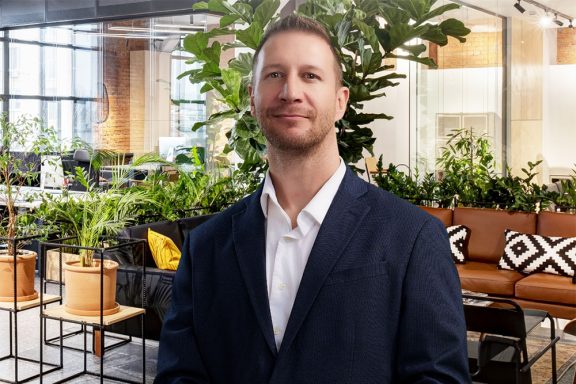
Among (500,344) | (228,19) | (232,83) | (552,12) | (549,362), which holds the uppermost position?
(552,12)

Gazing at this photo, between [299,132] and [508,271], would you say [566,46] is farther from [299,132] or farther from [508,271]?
[299,132]

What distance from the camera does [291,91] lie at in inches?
51.4

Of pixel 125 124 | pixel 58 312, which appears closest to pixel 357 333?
pixel 58 312

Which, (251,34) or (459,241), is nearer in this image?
(251,34)

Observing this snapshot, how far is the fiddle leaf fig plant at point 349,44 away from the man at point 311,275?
2344 millimetres

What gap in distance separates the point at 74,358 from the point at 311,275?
4.81 m

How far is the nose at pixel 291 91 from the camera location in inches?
51.4

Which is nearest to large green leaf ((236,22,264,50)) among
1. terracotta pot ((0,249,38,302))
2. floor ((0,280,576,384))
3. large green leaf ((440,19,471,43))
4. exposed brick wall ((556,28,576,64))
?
large green leaf ((440,19,471,43))

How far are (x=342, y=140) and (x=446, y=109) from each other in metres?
6.16

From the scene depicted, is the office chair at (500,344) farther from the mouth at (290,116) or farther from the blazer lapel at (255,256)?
the mouth at (290,116)

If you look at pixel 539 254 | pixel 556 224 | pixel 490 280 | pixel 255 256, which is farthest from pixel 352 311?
pixel 556 224

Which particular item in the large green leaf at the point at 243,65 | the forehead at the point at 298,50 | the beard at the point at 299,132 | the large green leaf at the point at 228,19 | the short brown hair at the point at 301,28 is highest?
the large green leaf at the point at 228,19

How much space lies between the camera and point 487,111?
10.1 metres

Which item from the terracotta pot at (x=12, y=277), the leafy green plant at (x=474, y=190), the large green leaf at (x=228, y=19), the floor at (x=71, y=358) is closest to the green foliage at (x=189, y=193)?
the floor at (x=71, y=358)
